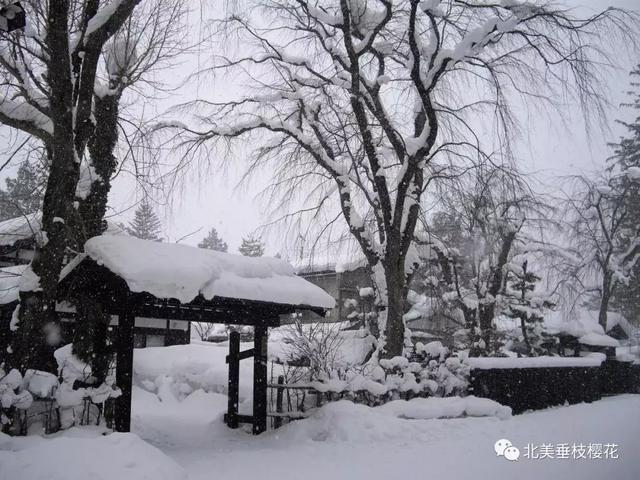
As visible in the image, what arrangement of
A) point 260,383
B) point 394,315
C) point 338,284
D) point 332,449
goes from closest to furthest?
point 332,449, point 260,383, point 394,315, point 338,284

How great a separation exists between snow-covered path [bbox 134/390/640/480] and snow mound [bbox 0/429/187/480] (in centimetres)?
123

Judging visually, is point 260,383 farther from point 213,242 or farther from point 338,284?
point 213,242

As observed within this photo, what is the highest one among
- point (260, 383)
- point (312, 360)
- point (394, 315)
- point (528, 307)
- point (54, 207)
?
point (54, 207)

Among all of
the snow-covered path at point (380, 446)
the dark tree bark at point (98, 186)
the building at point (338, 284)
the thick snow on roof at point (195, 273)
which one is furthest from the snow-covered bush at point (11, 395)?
the building at point (338, 284)

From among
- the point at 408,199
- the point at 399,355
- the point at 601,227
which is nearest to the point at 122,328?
the point at 399,355

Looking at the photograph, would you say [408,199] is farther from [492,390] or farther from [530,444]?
[530,444]

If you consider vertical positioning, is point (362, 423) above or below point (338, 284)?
below

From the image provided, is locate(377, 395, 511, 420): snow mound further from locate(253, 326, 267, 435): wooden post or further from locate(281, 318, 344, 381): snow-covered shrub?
locate(253, 326, 267, 435): wooden post

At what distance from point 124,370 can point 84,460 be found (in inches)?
89.0

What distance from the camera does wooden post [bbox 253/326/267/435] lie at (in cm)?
897

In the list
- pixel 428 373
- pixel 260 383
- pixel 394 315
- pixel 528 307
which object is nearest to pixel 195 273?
pixel 260 383

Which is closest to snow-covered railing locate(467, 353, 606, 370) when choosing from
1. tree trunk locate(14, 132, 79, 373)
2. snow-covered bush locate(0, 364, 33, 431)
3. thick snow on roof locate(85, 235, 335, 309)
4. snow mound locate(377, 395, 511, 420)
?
snow mound locate(377, 395, 511, 420)

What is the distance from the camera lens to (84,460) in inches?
185

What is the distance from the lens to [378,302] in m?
14.3
